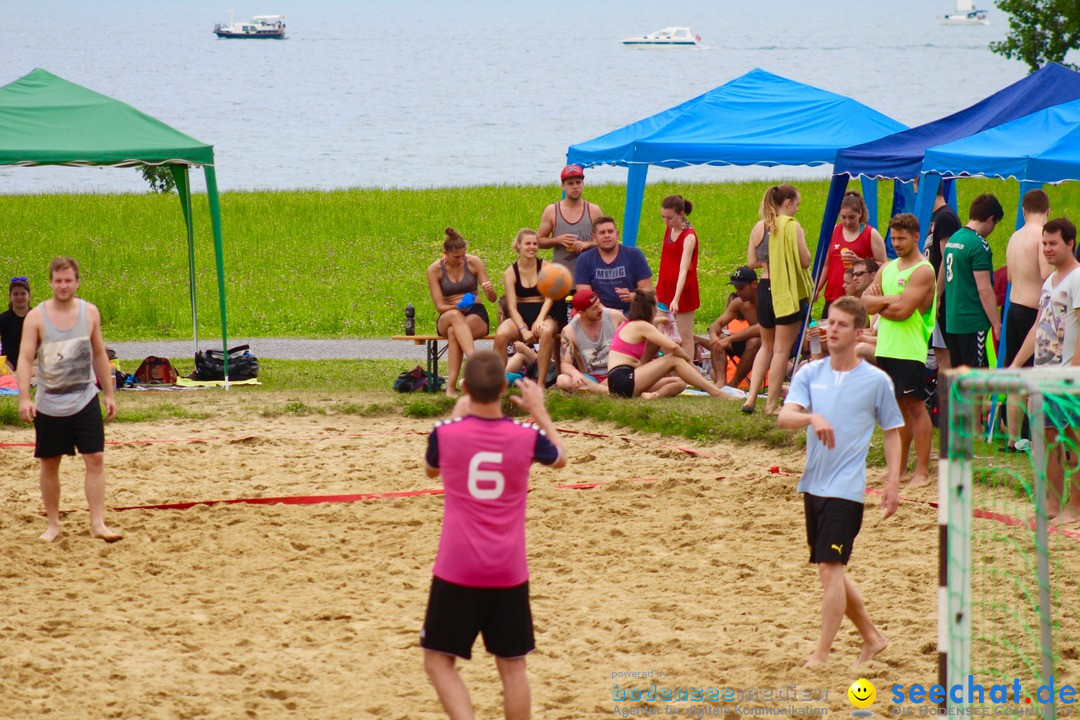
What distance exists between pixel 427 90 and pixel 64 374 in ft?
348

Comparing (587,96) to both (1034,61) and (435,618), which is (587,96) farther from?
(435,618)

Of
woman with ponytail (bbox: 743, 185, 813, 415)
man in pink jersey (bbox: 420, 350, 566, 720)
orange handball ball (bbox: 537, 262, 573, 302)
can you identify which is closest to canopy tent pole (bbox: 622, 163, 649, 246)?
orange handball ball (bbox: 537, 262, 573, 302)

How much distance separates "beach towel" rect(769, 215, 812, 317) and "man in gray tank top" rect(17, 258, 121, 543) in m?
4.92

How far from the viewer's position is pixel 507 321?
11188mm

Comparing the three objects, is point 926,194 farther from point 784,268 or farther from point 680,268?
A: point 680,268

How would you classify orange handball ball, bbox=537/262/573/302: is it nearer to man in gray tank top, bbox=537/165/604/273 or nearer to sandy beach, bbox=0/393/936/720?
man in gray tank top, bbox=537/165/604/273

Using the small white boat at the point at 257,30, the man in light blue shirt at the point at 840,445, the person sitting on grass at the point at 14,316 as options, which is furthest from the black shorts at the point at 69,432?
the small white boat at the point at 257,30

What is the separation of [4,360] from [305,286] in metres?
9.69

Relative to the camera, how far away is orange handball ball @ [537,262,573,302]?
1095 centimetres

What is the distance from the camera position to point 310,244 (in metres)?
24.9

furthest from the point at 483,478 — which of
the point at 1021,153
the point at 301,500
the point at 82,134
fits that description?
the point at 82,134

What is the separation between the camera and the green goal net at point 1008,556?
400cm

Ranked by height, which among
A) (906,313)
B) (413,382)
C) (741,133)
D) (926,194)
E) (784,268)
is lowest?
(413,382)

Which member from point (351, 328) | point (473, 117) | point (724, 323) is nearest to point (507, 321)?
point (724, 323)
